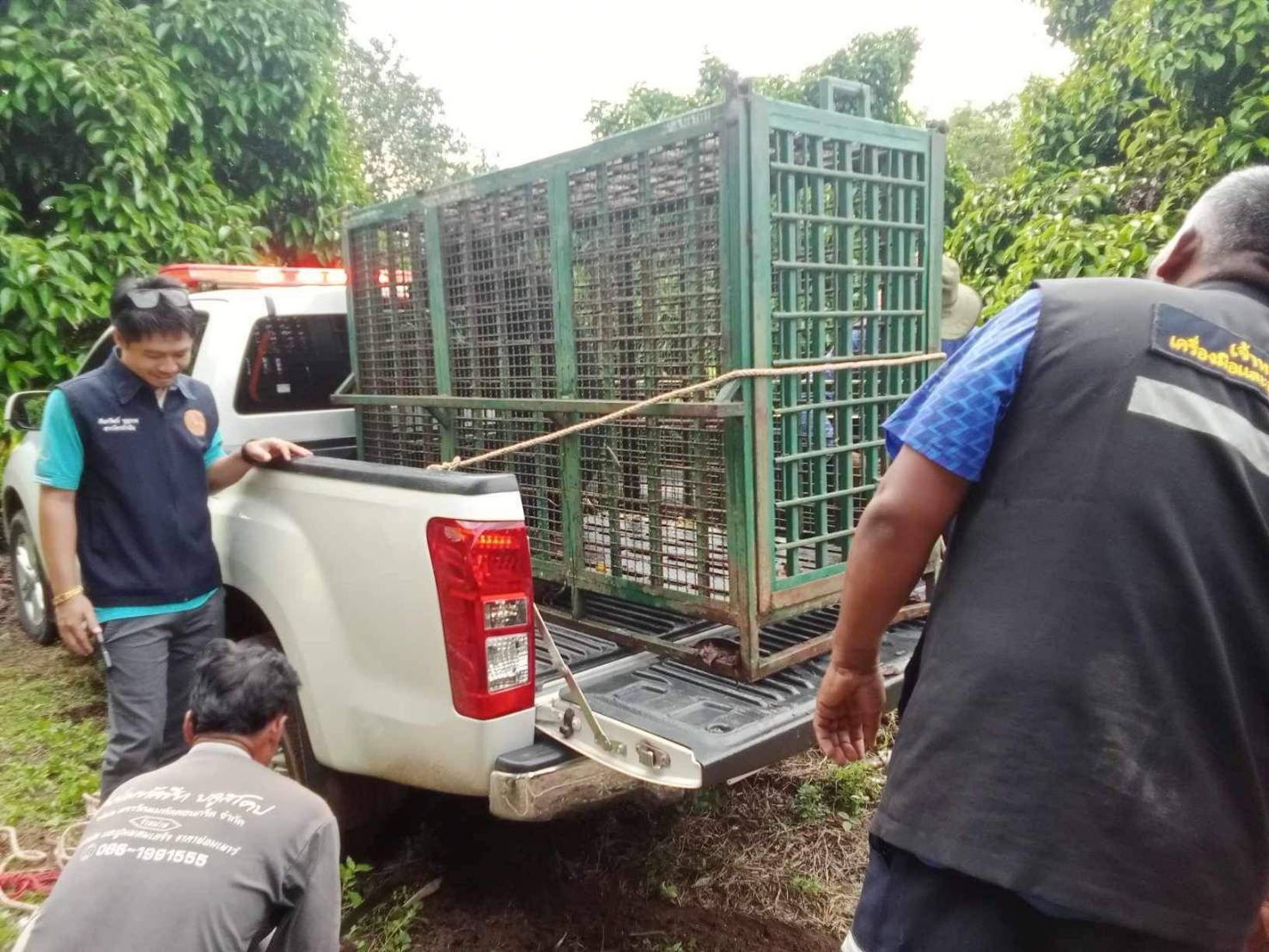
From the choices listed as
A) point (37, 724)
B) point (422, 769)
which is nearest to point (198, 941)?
point (422, 769)

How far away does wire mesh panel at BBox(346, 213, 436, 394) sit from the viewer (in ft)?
12.8

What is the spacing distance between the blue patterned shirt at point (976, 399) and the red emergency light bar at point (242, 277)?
342 cm

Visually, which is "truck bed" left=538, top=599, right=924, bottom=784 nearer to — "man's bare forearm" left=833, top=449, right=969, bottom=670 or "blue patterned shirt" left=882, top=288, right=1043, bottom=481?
"man's bare forearm" left=833, top=449, right=969, bottom=670

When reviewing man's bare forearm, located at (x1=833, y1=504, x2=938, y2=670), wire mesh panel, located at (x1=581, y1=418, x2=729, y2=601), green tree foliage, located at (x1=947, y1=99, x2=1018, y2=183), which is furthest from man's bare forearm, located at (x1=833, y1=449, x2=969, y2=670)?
green tree foliage, located at (x1=947, y1=99, x2=1018, y2=183)

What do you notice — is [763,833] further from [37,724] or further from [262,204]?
[262,204]

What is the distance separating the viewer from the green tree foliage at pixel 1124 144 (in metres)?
5.54

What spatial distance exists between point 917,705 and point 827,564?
5.58 ft

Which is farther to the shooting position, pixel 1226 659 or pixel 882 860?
pixel 882 860

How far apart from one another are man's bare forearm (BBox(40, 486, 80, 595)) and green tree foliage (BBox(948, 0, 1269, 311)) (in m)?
5.13

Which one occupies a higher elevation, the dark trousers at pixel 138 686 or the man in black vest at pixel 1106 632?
the man in black vest at pixel 1106 632

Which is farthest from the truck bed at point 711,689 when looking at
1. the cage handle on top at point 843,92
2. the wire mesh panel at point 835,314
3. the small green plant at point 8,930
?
the cage handle on top at point 843,92

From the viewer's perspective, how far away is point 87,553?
2.79 metres

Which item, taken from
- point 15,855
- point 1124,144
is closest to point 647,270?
point 15,855

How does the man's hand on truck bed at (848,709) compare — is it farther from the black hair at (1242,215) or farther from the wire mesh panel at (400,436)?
the wire mesh panel at (400,436)
